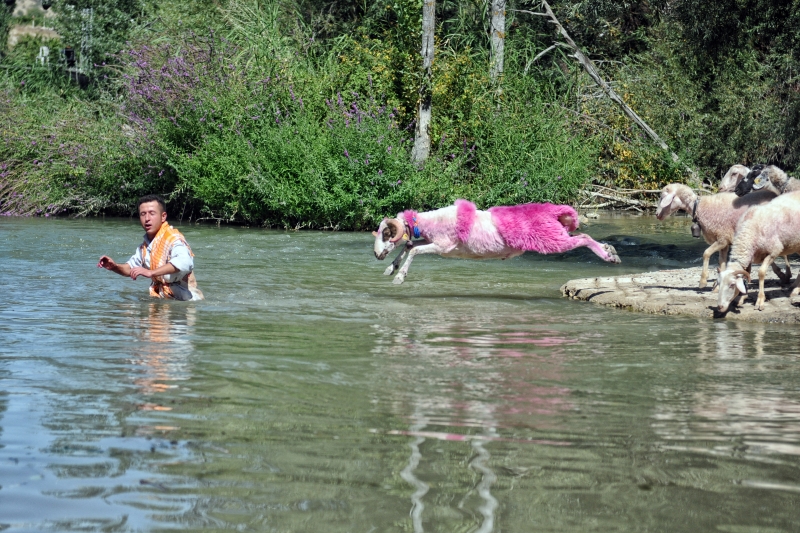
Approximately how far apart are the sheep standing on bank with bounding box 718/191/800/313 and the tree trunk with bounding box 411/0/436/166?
11762 millimetres

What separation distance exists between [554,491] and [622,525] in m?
0.44

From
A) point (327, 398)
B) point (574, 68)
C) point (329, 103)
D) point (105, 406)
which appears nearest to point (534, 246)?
point (327, 398)

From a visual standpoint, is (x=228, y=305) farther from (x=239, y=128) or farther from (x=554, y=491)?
(x=239, y=128)

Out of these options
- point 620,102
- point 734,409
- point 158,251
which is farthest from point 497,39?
point 734,409

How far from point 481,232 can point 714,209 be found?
8.34ft

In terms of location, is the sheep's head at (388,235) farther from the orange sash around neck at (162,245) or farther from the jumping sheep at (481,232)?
the orange sash around neck at (162,245)

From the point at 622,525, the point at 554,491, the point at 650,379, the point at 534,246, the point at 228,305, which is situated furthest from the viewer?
the point at 534,246

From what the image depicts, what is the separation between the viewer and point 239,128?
73.4ft

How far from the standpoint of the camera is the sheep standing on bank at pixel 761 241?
33.6 ft

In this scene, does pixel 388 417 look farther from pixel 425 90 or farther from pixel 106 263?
pixel 425 90

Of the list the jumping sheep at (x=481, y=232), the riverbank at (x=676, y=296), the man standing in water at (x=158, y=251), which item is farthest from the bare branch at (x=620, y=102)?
the man standing in water at (x=158, y=251)

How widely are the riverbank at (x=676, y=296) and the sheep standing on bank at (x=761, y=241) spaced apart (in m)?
0.16

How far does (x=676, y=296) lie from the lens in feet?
37.1

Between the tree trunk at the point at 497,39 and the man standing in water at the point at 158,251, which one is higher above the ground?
the tree trunk at the point at 497,39
